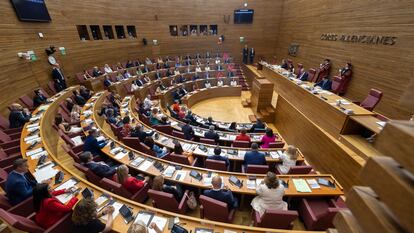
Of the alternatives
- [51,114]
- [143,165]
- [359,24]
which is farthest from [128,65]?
[359,24]

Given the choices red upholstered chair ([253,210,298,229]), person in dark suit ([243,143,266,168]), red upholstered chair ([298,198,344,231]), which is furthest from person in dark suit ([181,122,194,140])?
red upholstered chair ([298,198,344,231])

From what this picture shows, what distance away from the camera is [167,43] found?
45.6 ft

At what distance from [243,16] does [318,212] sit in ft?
47.4

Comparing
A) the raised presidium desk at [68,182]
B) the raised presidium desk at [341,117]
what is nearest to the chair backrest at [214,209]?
the raised presidium desk at [68,182]

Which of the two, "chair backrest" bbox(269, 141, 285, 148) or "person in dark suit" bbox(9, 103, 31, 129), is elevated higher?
"person in dark suit" bbox(9, 103, 31, 129)

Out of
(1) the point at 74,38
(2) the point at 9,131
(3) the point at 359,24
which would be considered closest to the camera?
(2) the point at 9,131

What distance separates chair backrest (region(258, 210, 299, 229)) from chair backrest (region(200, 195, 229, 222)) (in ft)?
1.82

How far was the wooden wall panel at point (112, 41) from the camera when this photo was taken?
6.75 meters

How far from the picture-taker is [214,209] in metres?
2.96

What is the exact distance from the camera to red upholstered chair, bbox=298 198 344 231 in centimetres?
288

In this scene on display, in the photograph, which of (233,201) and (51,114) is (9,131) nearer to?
(51,114)

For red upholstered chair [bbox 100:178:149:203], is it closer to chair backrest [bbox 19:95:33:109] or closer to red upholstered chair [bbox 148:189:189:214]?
red upholstered chair [bbox 148:189:189:214]

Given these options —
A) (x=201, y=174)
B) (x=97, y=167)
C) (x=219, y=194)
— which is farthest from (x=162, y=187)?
(x=97, y=167)

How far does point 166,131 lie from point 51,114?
3964 millimetres
